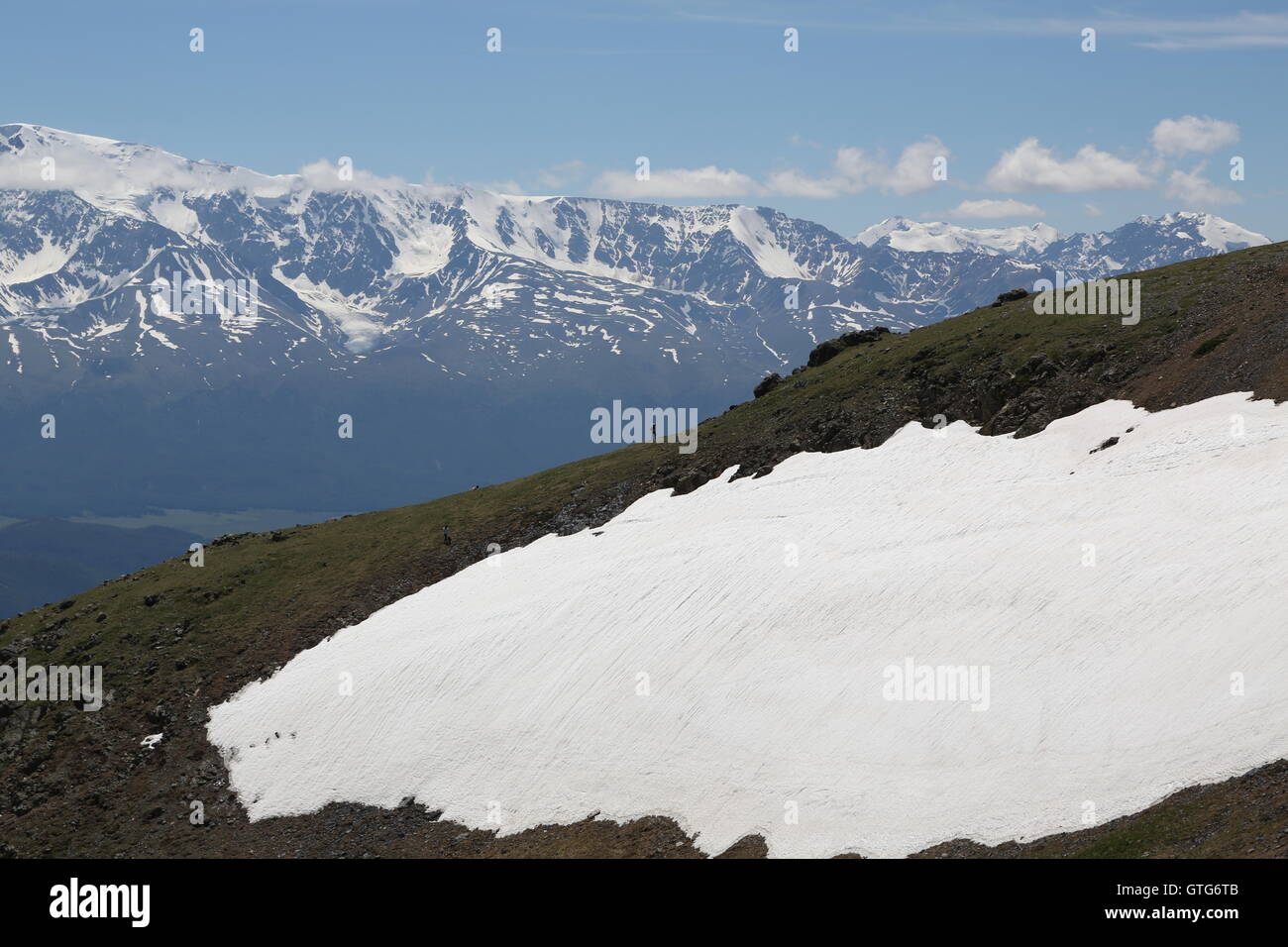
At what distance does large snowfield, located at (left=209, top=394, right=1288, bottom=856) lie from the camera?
1797 inches

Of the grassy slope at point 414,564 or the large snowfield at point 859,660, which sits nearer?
the large snowfield at point 859,660

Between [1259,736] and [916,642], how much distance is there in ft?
54.4

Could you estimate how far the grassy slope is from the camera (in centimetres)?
5969

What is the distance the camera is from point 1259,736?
4166 cm

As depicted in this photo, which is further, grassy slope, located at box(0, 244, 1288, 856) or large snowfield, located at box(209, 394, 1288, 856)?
grassy slope, located at box(0, 244, 1288, 856)

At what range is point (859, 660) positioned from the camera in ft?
182

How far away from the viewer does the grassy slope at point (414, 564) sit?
2350 inches

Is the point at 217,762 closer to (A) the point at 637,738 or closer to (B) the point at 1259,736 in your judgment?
(A) the point at 637,738

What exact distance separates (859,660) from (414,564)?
38.3 metres

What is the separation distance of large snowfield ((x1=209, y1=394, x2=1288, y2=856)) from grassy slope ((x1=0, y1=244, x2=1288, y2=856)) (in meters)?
2.17

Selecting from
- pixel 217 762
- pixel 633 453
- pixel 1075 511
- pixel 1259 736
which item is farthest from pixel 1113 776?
pixel 633 453

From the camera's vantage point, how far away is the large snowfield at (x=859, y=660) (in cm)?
4566

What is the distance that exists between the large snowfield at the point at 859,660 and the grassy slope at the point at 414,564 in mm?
2171

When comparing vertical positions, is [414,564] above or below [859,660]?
above
